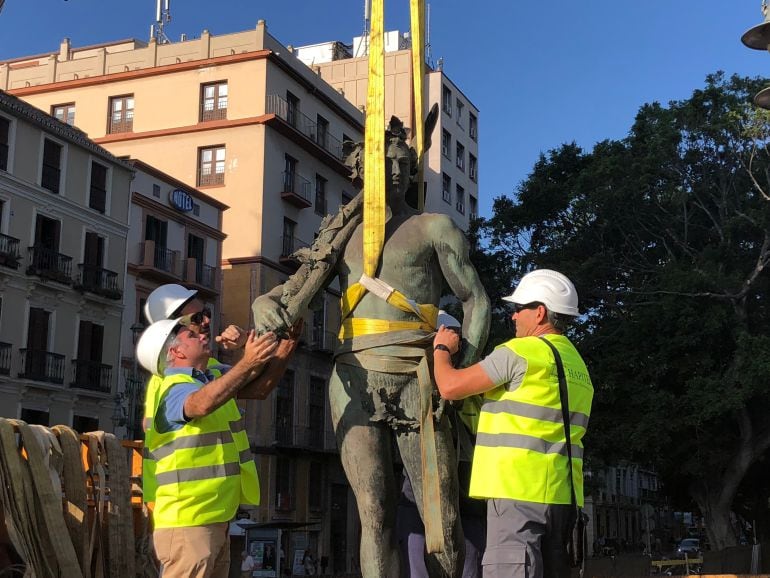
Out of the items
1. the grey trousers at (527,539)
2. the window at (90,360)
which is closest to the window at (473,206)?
the window at (90,360)

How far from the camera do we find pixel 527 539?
433 centimetres

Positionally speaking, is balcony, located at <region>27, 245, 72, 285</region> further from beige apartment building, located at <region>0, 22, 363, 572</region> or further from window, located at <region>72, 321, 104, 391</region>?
beige apartment building, located at <region>0, 22, 363, 572</region>

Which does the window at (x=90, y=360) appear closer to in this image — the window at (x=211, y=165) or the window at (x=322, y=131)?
the window at (x=211, y=165)

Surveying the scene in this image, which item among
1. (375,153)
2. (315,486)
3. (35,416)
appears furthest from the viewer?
(315,486)

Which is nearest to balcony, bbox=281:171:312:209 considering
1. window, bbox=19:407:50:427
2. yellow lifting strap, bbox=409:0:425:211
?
window, bbox=19:407:50:427

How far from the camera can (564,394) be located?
450 centimetres

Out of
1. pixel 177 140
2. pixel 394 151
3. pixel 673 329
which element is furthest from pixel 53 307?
pixel 394 151

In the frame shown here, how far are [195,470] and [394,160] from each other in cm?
193

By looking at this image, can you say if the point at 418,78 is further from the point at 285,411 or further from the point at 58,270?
the point at 285,411

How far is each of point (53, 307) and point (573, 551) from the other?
3361 cm

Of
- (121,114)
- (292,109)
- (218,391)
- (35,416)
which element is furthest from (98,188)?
(218,391)

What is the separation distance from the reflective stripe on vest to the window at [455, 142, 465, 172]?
2320 inches

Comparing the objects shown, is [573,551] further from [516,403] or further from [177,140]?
[177,140]

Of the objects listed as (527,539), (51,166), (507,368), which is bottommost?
(527,539)
